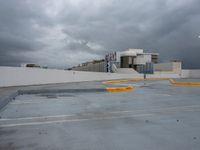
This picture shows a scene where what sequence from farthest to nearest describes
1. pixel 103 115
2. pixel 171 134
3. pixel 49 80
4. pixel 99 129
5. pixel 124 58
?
pixel 124 58, pixel 49 80, pixel 103 115, pixel 99 129, pixel 171 134

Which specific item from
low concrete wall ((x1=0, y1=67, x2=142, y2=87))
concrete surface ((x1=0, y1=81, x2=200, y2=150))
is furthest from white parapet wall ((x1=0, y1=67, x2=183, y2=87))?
concrete surface ((x1=0, y1=81, x2=200, y2=150))

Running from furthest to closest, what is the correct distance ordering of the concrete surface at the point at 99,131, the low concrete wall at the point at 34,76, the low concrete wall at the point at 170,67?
the low concrete wall at the point at 170,67
the low concrete wall at the point at 34,76
the concrete surface at the point at 99,131

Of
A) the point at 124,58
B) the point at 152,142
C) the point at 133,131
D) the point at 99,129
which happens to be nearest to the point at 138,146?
the point at 152,142

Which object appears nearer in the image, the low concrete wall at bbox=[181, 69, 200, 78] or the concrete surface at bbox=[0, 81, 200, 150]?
the concrete surface at bbox=[0, 81, 200, 150]

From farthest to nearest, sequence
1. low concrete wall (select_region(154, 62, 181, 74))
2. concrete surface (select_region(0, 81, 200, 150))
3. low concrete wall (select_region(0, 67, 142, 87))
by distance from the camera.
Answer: low concrete wall (select_region(154, 62, 181, 74))
low concrete wall (select_region(0, 67, 142, 87))
concrete surface (select_region(0, 81, 200, 150))

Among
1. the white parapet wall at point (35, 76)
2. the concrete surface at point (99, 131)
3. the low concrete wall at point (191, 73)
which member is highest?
the white parapet wall at point (35, 76)

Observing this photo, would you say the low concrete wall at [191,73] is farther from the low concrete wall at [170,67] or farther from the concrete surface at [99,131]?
the concrete surface at [99,131]

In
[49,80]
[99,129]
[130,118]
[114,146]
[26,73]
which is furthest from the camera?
[49,80]

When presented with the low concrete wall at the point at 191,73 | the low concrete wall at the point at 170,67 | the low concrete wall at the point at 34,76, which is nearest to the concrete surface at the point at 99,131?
the low concrete wall at the point at 34,76

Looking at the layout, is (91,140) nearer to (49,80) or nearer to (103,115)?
(103,115)

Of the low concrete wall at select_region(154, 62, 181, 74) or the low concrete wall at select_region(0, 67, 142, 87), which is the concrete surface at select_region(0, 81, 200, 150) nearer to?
the low concrete wall at select_region(0, 67, 142, 87)

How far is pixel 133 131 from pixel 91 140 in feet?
3.67

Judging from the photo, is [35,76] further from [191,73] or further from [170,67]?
[170,67]

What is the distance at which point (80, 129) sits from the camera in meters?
4.82
